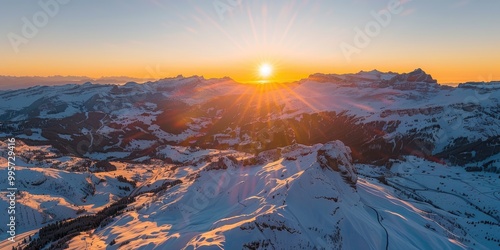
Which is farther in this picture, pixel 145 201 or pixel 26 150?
pixel 26 150

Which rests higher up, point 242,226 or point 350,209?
point 242,226

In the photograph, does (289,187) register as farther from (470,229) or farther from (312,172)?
(470,229)

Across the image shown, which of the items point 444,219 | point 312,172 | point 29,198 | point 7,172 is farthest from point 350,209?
point 7,172

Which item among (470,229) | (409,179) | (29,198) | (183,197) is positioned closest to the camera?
(183,197)

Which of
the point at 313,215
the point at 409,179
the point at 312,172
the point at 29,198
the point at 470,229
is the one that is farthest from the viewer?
the point at 409,179

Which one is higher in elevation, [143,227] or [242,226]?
[242,226]

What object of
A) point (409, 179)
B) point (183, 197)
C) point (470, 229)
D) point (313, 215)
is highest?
point (313, 215)

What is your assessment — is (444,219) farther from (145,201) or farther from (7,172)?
(7,172)

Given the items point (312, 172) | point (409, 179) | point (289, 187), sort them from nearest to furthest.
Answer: point (289, 187) → point (312, 172) → point (409, 179)

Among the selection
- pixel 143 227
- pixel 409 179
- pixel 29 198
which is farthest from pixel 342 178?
pixel 409 179
